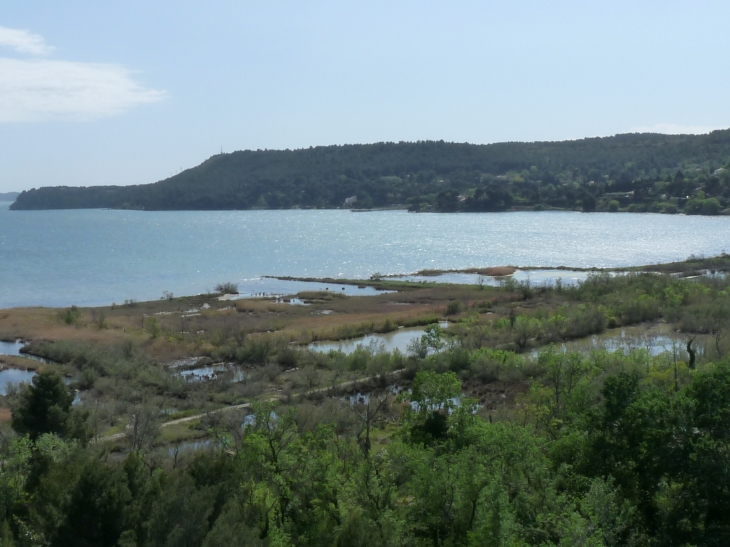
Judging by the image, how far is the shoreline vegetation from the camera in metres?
13.4

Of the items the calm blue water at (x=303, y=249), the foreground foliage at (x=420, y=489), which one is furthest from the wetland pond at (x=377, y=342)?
the calm blue water at (x=303, y=249)

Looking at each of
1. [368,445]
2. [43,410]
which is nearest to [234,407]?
[43,410]

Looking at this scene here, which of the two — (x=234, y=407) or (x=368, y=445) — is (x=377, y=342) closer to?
(x=234, y=407)

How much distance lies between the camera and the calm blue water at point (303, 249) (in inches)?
3201

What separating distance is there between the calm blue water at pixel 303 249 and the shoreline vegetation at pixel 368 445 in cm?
3749

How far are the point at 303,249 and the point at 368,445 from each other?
306 ft

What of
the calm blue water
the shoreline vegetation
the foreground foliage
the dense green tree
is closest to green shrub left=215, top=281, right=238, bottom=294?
the calm blue water

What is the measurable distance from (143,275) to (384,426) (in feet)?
211

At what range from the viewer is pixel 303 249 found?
113438mm

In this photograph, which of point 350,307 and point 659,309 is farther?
point 350,307

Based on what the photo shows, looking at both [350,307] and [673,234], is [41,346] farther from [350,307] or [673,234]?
[673,234]

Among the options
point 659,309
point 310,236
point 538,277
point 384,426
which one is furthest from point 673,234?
point 384,426

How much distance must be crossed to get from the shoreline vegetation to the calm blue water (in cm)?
3749

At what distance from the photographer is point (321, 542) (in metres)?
13.9
